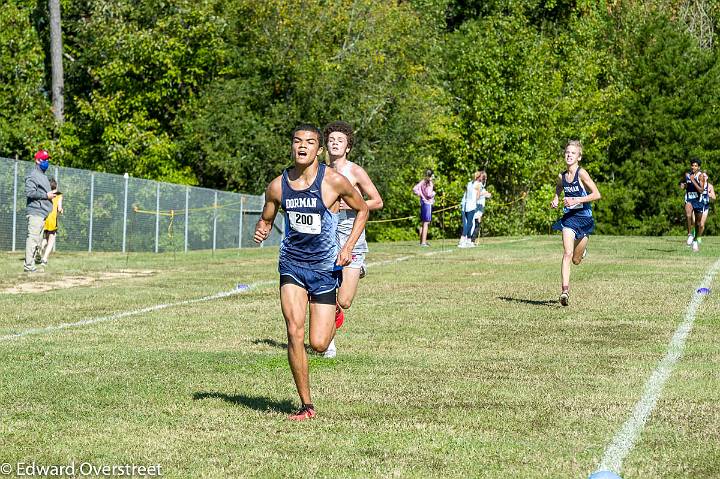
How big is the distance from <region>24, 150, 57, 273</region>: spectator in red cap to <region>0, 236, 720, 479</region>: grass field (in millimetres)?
2692

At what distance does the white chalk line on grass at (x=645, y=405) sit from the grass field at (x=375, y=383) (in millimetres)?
67

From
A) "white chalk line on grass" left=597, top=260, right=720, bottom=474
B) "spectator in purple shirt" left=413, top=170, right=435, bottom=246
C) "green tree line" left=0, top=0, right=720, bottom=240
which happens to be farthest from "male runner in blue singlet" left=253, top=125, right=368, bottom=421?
"green tree line" left=0, top=0, right=720, bottom=240

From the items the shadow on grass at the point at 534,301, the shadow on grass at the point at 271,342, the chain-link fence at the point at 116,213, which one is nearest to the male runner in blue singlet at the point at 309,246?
the shadow on grass at the point at 271,342

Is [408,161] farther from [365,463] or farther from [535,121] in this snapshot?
[365,463]

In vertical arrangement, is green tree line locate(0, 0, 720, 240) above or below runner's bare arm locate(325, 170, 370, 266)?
above

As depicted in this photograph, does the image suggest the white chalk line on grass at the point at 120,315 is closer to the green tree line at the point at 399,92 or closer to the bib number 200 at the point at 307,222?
the bib number 200 at the point at 307,222

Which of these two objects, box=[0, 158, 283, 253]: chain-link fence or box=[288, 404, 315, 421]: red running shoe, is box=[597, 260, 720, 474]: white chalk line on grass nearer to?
box=[288, 404, 315, 421]: red running shoe

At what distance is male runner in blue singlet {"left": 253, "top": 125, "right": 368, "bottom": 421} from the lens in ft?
25.8

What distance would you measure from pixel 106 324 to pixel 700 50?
5195 cm

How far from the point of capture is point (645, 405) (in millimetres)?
8406

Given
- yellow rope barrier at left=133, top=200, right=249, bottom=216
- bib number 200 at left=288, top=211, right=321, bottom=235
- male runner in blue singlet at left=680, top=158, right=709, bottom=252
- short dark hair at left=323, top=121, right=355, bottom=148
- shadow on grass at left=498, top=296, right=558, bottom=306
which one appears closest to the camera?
bib number 200 at left=288, top=211, right=321, bottom=235

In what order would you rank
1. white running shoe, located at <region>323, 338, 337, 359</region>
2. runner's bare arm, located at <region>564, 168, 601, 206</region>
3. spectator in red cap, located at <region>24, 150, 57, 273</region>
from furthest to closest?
spectator in red cap, located at <region>24, 150, 57, 273</region> → runner's bare arm, located at <region>564, 168, 601, 206</region> → white running shoe, located at <region>323, 338, 337, 359</region>

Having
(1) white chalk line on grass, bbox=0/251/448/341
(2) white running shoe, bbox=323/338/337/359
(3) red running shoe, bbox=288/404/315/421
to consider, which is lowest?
(1) white chalk line on grass, bbox=0/251/448/341

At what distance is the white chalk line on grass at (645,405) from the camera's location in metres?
6.68
